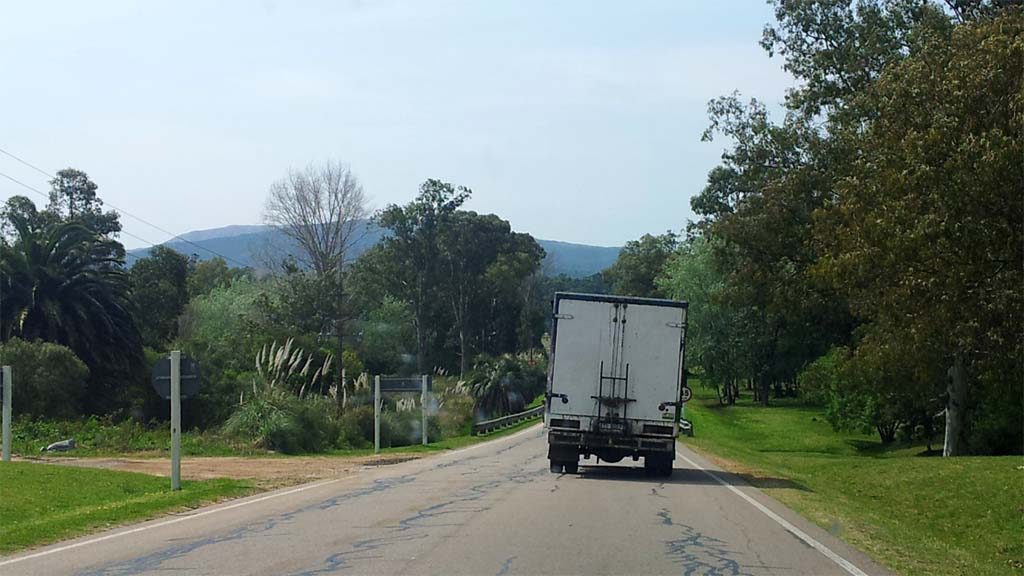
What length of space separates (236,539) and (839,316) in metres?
34.5

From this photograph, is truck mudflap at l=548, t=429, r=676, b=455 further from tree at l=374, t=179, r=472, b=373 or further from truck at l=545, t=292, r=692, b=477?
tree at l=374, t=179, r=472, b=373

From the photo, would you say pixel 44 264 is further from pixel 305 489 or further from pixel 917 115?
pixel 917 115

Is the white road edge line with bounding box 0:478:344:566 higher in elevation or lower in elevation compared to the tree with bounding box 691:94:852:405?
lower

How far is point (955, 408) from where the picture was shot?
112 feet

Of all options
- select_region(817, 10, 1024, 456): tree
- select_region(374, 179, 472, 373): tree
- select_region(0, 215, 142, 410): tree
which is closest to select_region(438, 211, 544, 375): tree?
select_region(374, 179, 472, 373): tree

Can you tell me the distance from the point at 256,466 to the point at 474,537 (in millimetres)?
16408

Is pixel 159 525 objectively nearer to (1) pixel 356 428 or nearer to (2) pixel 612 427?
(2) pixel 612 427

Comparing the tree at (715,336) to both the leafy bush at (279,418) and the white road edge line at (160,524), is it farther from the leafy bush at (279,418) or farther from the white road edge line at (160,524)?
the white road edge line at (160,524)

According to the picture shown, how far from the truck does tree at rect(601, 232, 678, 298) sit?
9218 centimetres

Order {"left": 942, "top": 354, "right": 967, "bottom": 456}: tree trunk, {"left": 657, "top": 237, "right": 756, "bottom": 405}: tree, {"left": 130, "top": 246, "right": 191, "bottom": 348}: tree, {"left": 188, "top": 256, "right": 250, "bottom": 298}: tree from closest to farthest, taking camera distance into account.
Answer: {"left": 942, "top": 354, "right": 967, "bottom": 456}: tree trunk < {"left": 657, "top": 237, "right": 756, "bottom": 405}: tree < {"left": 130, "top": 246, "right": 191, "bottom": 348}: tree < {"left": 188, "top": 256, "right": 250, "bottom": 298}: tree

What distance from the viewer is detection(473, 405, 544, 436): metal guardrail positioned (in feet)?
173

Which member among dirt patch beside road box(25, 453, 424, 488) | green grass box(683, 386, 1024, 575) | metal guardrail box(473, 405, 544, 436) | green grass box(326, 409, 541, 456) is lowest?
metal guardrail box(473, 405, 544, 436)

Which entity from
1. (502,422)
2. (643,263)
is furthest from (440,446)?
(643,263)

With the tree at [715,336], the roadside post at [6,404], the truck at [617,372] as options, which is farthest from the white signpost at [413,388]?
the tree at [715,336]
